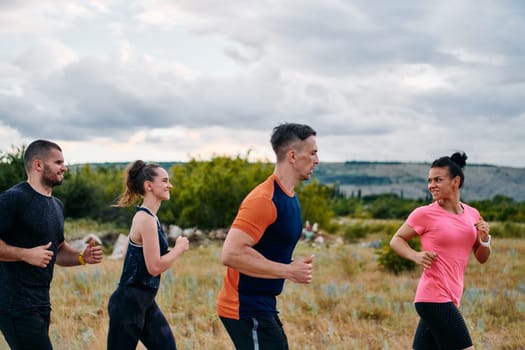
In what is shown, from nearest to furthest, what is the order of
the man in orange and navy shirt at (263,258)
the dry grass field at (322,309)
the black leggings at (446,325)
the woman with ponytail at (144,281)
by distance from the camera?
the man in orange and navy shirt at (263,258), the woman with ponytail at (144,281), the black leggings at (446,325), the dry grass field at (322,309)

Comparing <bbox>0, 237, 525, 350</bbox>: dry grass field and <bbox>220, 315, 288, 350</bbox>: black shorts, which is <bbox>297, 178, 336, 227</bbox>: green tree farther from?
<bbox>220, 315, 288, 350</bbox>: black shorts

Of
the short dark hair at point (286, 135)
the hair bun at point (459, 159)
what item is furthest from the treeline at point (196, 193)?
the short dark hair at point (286, 135)

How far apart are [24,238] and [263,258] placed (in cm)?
173

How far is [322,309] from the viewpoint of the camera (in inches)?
362

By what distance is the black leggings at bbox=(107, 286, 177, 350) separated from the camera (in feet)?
13.8

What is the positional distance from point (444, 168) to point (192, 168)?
2608 cm

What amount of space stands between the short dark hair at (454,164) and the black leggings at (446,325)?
3.36ft

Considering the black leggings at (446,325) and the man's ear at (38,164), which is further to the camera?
the black leggings at (446,325)

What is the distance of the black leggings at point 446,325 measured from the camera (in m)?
4.37

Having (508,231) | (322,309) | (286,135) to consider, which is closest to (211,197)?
(508,231)

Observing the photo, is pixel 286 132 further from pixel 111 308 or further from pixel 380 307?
pixel 380 307

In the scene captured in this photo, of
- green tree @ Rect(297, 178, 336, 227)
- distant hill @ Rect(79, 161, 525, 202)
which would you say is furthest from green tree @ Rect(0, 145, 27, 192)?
distant hill @ Rect(79, 161, 525, 202)

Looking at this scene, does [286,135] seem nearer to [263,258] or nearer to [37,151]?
[263,258]

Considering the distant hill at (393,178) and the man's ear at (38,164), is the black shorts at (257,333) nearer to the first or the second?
the man's ear at (38,164)
